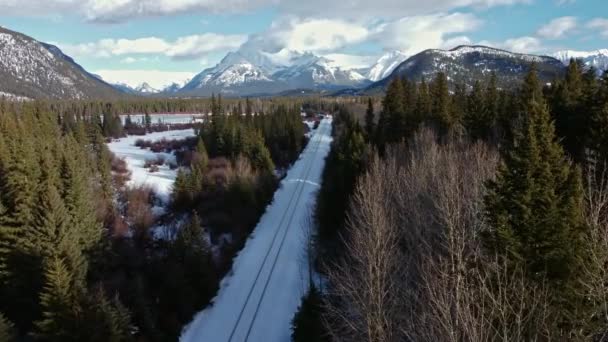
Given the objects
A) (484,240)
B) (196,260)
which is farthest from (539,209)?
(196,260)

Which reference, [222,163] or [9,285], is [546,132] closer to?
[9,285]

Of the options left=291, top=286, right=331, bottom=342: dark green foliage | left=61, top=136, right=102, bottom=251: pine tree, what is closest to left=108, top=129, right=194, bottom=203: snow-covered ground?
left=61, top=136, right=102, bottom=251: pine tree

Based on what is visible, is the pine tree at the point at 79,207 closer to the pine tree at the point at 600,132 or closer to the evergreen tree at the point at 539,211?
the evergreen tree at the point at 539,211

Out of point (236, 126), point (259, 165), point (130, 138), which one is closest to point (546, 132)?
point (259, 165)

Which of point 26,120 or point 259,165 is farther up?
point 26,120

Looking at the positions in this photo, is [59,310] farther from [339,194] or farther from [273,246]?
[339,194]
